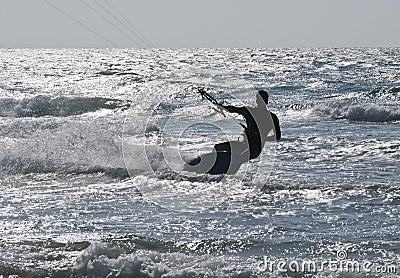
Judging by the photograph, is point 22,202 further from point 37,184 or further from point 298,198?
point 298,198

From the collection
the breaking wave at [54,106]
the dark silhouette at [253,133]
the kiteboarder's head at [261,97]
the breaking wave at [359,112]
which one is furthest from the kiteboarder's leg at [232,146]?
the breaking wave at [54,106]

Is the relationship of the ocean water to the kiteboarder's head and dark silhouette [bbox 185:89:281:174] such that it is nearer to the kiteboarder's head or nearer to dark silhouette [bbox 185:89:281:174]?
dark silhouette [bbox 185:89:281:174]

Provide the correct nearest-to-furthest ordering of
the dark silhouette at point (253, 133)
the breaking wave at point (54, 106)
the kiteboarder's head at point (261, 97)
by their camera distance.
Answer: the kiteboarder's head at point (261, 97)
the dark silhouette at point (253, 133)
the breaking wave at point (54, 106)

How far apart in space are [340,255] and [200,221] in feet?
8.70

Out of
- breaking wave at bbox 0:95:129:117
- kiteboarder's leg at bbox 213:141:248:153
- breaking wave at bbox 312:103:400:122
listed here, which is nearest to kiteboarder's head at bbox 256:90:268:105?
kiteboarder's leg at bbox 213:141:248:153

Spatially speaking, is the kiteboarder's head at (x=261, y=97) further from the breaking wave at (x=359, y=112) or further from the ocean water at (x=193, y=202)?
the breaking wave at (x=359, y=112)

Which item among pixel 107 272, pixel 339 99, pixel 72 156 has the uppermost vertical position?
pixel 339 99

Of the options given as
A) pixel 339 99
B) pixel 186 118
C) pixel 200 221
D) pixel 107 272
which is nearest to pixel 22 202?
pixel 200 221

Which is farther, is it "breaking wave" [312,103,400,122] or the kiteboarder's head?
"breaking wave" [312,103,400,122]

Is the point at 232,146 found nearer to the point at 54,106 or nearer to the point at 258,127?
the point at 258,127

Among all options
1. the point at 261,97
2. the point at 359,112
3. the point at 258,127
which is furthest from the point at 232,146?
the point at 359,112

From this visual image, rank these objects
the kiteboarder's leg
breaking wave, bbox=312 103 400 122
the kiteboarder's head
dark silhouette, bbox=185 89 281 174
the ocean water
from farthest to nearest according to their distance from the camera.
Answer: breaking wave, bbox=312 103 400 122 → the kiteboarder's leg → dark silhouette, bbox=185 89 281 174 → the kiteboarder's head → the ocean water

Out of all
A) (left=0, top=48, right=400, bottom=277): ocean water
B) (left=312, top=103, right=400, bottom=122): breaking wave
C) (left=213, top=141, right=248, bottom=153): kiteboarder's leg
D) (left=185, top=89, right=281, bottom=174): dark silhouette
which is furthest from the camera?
(left=312, top=103, right=400, bottom=122): breaking wave

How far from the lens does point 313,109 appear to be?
30.2 m
